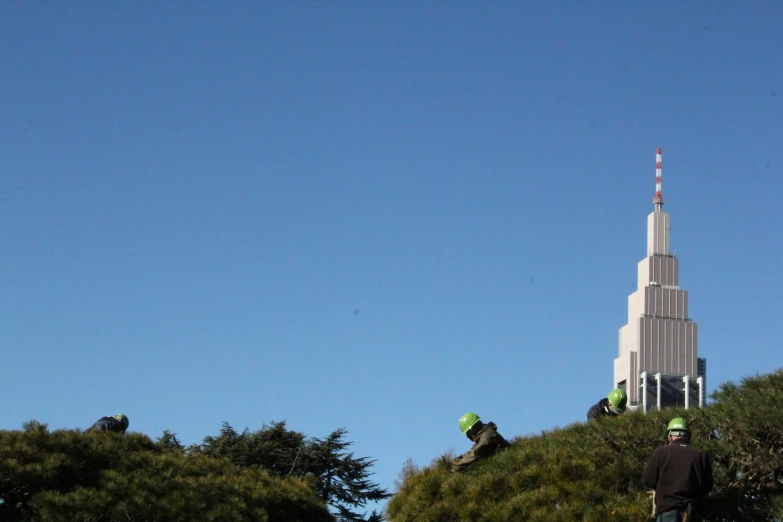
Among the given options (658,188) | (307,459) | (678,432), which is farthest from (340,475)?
(658,188)

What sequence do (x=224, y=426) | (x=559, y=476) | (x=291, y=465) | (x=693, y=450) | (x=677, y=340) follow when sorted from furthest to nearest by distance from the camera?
(x=677, y=340) → (x=224, y=426) → (x=291, y=465) → (x=559, y=476) → (x=693, y=450)

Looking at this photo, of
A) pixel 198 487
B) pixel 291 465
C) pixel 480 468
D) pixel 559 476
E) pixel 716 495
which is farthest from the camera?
pixel 291 465

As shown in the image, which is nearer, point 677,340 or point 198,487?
point 198,487

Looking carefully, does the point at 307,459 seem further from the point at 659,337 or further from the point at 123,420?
the point at 659,337

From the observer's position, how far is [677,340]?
161m

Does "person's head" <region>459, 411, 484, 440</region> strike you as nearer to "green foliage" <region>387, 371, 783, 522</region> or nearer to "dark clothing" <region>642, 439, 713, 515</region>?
"green foliage" <region>387, 371, 783, 522</region>

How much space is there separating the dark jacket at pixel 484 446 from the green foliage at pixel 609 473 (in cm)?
15

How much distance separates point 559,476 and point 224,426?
25955mm

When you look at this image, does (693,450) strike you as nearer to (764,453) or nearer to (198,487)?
(764,453)

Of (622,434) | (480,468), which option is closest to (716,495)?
(622,434)

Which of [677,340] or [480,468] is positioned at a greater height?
[677,340]

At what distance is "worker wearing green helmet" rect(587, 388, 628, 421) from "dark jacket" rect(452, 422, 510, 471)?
5.41 ft

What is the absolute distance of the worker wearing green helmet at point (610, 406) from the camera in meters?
17.7

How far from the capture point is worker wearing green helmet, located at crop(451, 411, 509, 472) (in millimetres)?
16641
